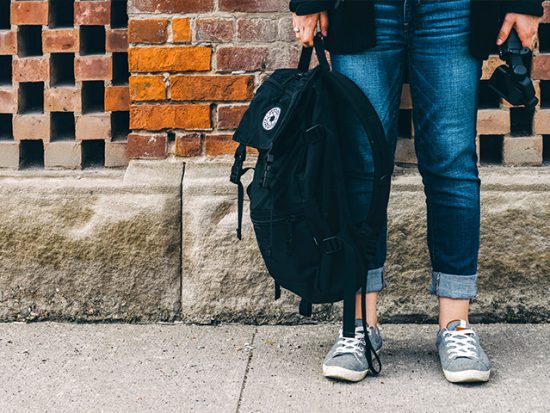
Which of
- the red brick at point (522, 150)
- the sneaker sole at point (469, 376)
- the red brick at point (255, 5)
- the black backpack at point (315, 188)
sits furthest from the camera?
the red brick at point (522, 150)

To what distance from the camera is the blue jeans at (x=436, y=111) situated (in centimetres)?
271

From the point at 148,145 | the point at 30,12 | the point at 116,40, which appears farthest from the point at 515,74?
the point at 30,12

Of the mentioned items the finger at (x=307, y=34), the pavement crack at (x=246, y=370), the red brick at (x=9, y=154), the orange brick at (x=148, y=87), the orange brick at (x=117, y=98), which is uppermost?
the finger at (x=307, y=34)

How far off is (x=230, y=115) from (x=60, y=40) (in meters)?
0.68

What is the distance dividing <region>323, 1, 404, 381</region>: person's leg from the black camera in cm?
29

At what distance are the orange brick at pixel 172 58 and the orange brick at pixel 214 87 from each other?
0.04 metres

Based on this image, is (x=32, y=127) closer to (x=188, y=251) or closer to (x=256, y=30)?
(x=188, y=251)

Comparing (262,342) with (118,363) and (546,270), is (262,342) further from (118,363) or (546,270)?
(546,270)

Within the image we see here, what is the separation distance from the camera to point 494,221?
3.28 m

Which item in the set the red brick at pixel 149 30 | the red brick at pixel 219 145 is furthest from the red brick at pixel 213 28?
the red brick at pixel 219 145

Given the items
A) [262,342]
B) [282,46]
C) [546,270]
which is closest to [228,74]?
[282,46]

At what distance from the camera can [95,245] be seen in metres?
3.35

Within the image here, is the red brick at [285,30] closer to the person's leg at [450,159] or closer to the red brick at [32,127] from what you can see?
the person's leg at [450,159]

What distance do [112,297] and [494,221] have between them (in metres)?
1.33
